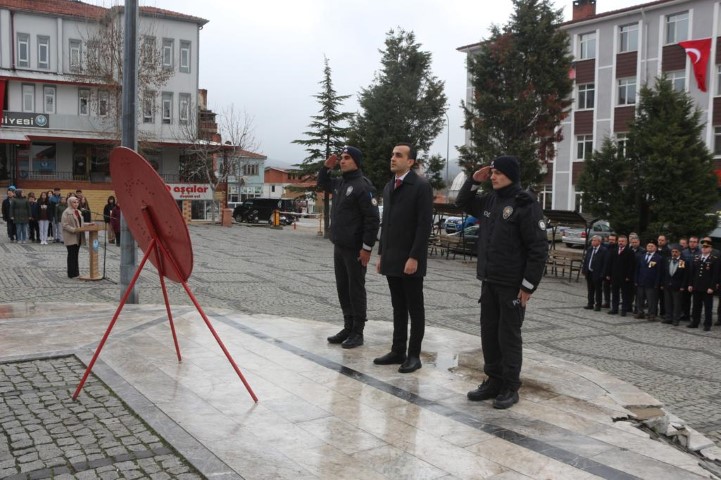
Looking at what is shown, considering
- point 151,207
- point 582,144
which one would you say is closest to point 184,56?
point 582,144

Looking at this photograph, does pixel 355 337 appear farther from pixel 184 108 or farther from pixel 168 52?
pixel 168 52

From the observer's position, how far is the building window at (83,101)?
4425 centimetres

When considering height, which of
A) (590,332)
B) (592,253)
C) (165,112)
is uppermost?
(165,112)

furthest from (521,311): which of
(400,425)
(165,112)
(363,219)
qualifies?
(165,112)

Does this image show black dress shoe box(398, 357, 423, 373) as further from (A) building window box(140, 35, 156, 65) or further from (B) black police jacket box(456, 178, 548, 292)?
(A) building window box(140, 35, 156, 65)

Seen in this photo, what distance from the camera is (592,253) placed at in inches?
579

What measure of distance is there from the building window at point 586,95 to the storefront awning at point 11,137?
32854 millimetres

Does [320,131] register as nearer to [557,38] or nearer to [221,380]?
[557,38]

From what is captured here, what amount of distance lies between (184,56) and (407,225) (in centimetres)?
4440

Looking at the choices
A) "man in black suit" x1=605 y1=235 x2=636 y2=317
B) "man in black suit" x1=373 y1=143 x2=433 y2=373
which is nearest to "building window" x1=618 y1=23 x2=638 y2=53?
"man in black suit" x1=605 y1=235 x2=636 y2=317

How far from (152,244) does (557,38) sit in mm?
22627

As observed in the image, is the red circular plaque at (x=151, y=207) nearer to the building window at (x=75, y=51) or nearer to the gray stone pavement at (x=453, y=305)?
the gray stone pavement at (x=453, y=305)

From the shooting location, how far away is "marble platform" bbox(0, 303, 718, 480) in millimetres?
4117

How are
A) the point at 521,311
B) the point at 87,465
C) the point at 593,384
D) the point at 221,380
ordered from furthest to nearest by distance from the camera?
the point at 593,384 < the point at 221,380 < the point at 521,311 < the point at 87,465
